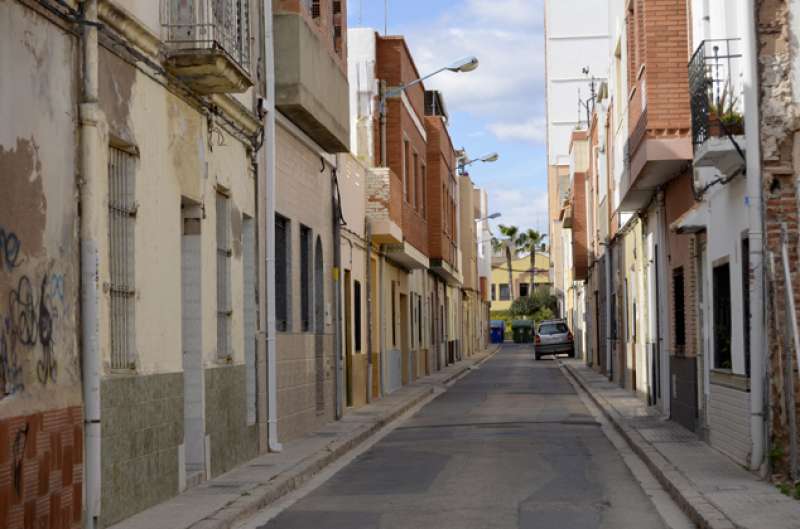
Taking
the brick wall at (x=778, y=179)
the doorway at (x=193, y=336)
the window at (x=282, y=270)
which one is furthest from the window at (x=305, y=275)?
the brick wall at (x=778, y=179)

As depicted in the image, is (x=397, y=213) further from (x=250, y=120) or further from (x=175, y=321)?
(x=175, y=321)

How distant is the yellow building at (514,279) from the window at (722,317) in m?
117

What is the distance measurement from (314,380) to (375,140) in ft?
37.8

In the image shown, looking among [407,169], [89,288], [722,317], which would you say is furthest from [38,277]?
[407,169]

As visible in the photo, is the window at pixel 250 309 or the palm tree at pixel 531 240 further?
the palm tree at pixel 531 240

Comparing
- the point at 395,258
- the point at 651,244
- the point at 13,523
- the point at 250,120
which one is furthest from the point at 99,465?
the point at 395,258

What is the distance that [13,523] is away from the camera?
819 centimetres

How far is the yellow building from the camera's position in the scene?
134 meters

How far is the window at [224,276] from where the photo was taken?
1478 cm

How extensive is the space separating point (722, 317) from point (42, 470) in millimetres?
9355

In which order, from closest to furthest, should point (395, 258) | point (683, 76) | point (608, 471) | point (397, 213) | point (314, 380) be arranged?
point (608, 471)
point (683, 76)
point (314, 380)
point (397, 213)
point (395, 258)

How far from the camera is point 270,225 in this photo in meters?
16.7

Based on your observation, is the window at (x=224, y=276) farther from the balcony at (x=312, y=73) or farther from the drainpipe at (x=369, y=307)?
the drainpipe at (x=369, y=307)

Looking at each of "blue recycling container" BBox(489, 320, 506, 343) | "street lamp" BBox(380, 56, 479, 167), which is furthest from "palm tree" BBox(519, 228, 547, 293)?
"street lamp" BBox(380, 56, 479, 167)
